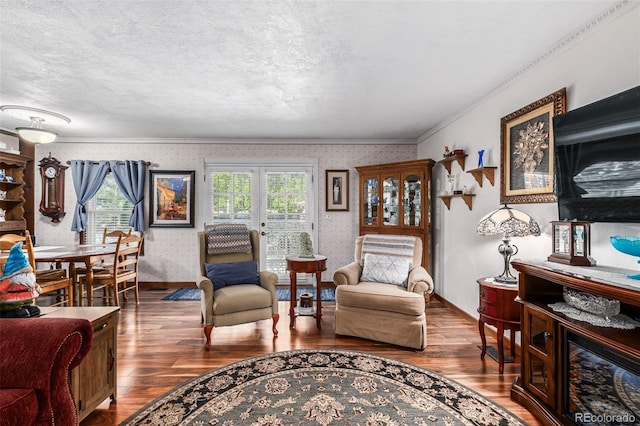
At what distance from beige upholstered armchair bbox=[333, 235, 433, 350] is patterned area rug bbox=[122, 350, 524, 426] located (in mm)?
355

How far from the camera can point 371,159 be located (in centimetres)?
512

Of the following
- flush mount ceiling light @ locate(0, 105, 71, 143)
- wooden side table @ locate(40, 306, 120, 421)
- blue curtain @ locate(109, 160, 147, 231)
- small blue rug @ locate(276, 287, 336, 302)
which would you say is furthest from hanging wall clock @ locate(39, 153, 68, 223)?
wooden side table @ locate(40, 306, 120, 421)

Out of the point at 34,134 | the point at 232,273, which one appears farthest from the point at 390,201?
the point at 34,134

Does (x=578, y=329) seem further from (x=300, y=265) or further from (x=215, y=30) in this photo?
(x=215, y=30)

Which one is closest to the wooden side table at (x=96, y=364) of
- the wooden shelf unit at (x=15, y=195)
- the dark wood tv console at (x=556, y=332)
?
the dark wood tv console at (x=556, y=332)

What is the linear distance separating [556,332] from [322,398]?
4.94 feet

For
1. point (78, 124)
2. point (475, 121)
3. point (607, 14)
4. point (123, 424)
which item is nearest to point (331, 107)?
point (475, 121)

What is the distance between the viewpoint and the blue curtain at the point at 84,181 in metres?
4.88

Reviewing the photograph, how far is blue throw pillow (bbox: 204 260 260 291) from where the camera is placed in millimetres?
3083

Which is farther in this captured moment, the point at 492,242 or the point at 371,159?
the point at 371,159

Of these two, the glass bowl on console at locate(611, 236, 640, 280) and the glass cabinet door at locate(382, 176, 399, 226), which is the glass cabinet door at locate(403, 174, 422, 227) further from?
the glass bowl on console at locate(611, 236, 640, 280)

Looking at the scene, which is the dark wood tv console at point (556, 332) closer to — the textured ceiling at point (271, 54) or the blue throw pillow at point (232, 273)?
the textured ceiling at point (271, 54)

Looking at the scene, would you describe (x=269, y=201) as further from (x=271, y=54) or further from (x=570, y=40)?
(x=570, y=40)

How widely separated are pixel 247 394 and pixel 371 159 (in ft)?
13.2
